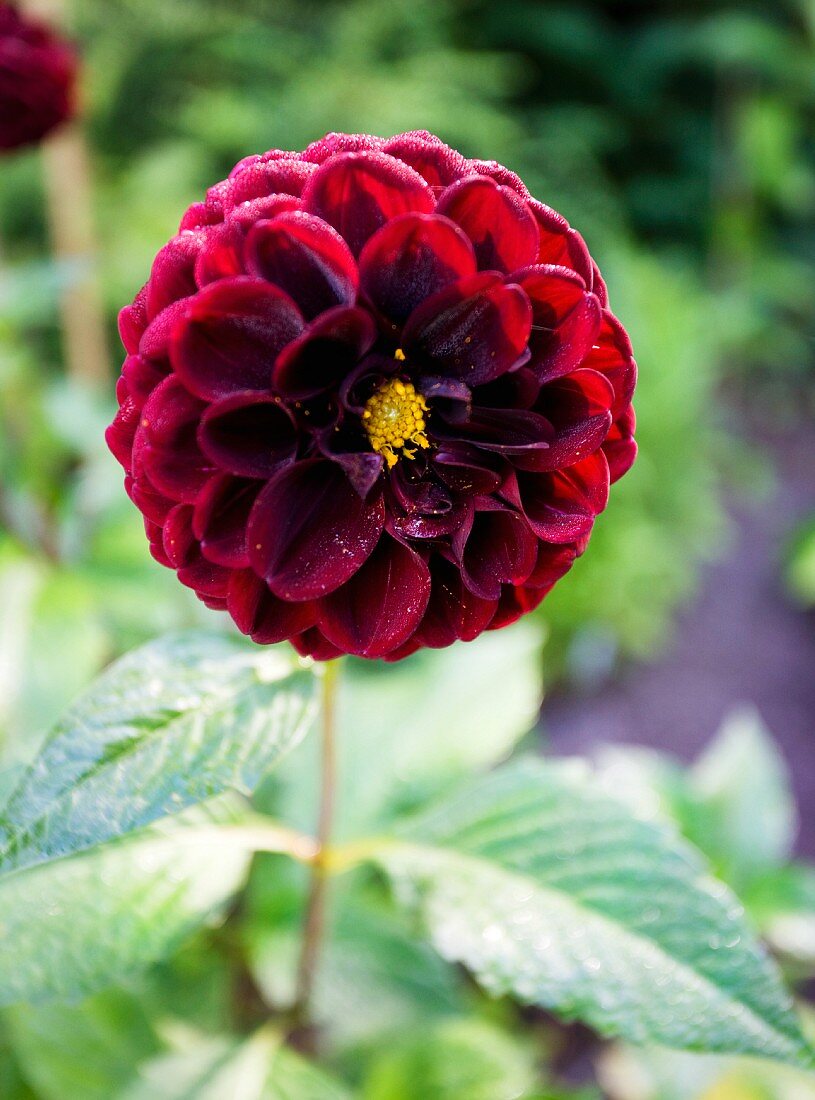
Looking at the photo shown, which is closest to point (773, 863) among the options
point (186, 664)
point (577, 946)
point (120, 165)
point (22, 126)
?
point (577, 946)

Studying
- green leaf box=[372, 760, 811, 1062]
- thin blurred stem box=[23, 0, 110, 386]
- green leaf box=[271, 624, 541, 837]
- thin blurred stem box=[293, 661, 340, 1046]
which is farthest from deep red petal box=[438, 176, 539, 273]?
thin blurred stem box=[23, 0, 110, 386]

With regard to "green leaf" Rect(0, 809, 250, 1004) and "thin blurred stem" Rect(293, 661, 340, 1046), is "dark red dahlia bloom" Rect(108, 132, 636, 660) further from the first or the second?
"green leaf" Rect(0, 809, 250, 1004)

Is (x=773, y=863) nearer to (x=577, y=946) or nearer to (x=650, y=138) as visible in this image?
(x=577, y=946)

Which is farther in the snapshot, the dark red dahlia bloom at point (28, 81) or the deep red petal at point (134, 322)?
the dark red dahlia bloom at point (28, 81)

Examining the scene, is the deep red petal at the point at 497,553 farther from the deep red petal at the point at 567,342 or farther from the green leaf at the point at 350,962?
the green leaf at the point at 350,962

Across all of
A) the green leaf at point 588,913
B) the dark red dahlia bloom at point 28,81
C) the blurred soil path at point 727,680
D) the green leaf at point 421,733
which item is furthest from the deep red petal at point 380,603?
the blurred soil path at point 727,680

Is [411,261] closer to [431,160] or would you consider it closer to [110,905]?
[431,160]

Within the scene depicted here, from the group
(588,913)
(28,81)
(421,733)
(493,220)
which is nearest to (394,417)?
(493,220)
